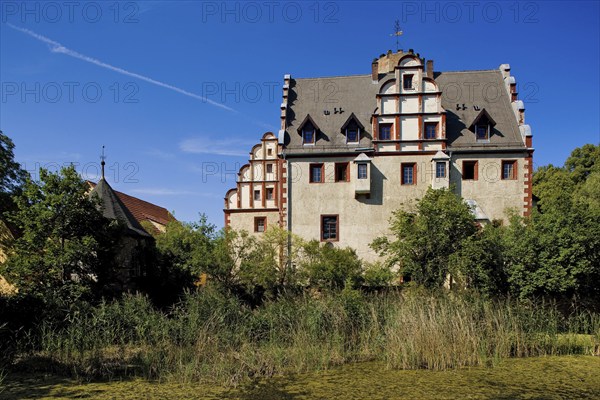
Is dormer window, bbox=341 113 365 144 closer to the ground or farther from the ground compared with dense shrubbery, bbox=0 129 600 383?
farther from the ground

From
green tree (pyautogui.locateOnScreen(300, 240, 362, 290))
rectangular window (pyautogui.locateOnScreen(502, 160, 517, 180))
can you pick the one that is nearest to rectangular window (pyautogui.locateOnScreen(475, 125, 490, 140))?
rectangular window (pyautogui.locateOnScreen(502, 160, 517, 180))

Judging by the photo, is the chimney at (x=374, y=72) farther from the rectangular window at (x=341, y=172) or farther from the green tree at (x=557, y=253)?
the green tree at (x=557, y=253)

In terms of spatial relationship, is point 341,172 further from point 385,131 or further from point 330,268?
point 330,268

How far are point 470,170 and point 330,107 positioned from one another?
8.20 meters

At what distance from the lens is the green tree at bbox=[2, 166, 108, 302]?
Answer: 13352 millimetres

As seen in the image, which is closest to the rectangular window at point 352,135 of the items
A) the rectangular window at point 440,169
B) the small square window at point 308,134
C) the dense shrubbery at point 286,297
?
the small square window at point 308,134

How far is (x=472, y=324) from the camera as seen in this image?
919 centimetres

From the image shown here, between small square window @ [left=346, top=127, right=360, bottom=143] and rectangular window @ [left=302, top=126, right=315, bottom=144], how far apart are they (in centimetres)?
183

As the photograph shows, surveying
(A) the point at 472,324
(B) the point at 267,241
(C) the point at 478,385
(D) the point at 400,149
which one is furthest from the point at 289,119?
(C) the point at 478,385

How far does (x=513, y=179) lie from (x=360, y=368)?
16441 mm

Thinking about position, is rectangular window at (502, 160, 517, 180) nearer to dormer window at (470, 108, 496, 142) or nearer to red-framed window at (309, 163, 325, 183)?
dormer window at (470, 108, 496, 142)

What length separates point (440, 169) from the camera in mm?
21484

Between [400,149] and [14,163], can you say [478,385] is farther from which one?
[14,163]

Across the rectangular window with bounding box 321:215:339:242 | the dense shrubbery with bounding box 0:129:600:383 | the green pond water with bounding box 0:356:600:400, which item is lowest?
the green pond water with bounding box 0:356:600:400
